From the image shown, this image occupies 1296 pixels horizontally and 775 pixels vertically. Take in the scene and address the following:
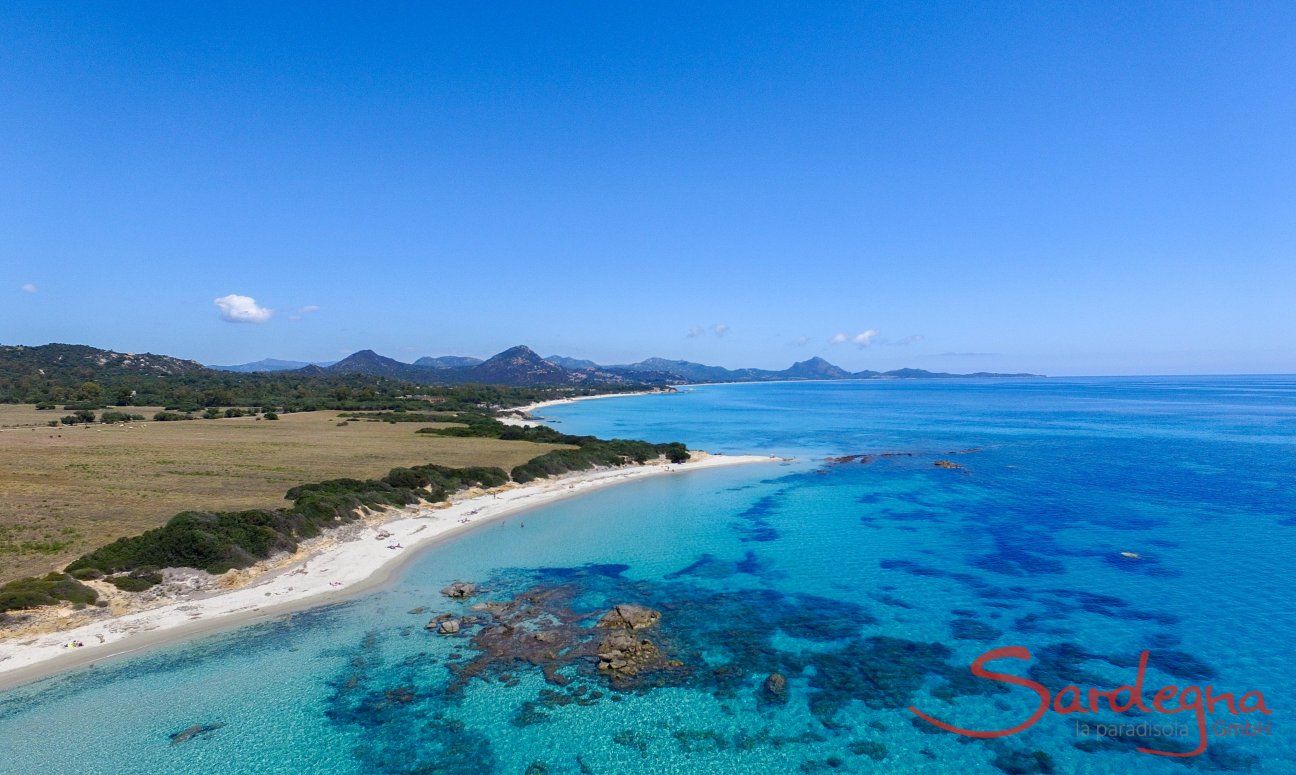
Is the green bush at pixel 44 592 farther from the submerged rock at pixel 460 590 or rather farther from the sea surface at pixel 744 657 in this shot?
the submerged rock at pixel 460 590

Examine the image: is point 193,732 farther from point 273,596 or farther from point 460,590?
point 460,590

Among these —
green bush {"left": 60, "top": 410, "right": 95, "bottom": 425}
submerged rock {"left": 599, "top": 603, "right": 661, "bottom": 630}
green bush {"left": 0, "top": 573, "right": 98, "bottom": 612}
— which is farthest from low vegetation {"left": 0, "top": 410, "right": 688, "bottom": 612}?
green bush {"left": 60, "top": 410, "right": 95, "bottom": 425}

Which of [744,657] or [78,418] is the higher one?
[78,418]

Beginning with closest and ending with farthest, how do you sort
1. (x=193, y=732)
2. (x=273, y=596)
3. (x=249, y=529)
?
(x=193, y=732)
(x=273, y=596)
(x=249, y=529)

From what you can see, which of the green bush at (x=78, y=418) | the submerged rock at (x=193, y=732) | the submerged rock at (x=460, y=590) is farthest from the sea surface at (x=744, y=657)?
the green bush at (x=78, y=418)

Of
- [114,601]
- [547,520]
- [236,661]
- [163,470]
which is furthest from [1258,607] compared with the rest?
[163,470]

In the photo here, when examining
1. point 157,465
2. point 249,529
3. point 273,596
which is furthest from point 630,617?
→ point 157,465
